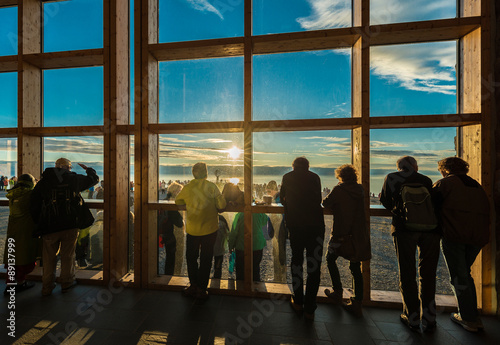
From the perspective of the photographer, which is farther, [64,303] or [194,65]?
A: [194,65]

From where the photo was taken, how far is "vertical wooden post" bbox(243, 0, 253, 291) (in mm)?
3176

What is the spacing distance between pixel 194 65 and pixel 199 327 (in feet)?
12.3

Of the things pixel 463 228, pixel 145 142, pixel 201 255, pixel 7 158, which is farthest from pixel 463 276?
pixel 7 158

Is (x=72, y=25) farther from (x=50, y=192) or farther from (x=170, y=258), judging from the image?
(x=170, y=258)

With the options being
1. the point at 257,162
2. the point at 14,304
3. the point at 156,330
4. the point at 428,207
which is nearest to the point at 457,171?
the point at 428,207

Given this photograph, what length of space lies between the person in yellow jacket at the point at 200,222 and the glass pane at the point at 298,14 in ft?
7.91

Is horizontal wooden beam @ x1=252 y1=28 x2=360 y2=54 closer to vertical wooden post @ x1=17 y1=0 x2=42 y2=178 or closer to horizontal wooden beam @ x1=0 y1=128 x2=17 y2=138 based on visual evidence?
vertical wooden post @ x1=17 y1=0 x2=42 y2=178

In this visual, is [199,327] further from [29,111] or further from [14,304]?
[29,111]

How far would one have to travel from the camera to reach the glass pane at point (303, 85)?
3299mm

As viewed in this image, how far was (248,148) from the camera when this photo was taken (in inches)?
128

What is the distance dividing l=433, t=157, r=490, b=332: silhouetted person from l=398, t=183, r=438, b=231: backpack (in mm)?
208

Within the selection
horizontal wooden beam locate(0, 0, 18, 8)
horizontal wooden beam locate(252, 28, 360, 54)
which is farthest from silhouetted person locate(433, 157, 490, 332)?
horizontal wooden beam locate(0, 0, 18, 8)

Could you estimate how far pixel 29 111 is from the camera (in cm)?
371

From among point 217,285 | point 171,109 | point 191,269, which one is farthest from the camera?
point 171,109
